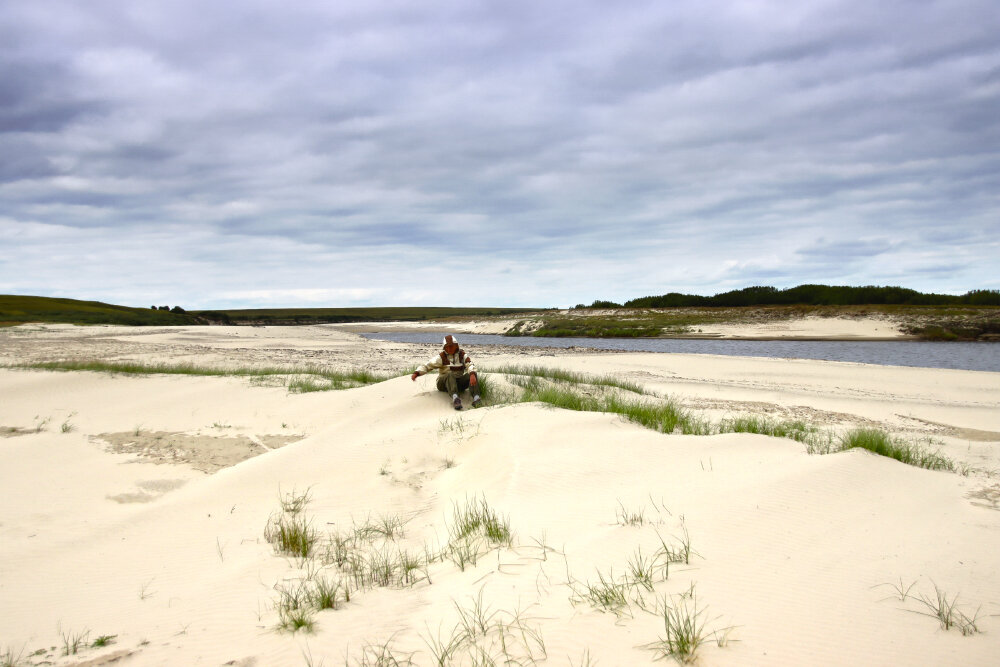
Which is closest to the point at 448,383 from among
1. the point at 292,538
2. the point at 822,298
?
the point at 292,538

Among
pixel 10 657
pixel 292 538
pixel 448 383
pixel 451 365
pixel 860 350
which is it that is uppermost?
pixel 451 365

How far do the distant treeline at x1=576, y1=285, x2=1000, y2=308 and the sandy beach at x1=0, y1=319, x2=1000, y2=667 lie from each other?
4123cm

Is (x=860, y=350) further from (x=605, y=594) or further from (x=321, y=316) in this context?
(x=321, y=316)

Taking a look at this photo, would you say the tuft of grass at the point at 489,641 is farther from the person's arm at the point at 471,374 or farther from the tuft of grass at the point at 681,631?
the person's arm at the point at 471,374

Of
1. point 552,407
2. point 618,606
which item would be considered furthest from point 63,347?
point 618,606

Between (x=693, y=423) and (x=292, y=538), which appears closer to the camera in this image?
(x=292, y=538)

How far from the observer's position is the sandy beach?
9.53ft

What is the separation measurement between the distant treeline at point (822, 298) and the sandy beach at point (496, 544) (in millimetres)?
41233

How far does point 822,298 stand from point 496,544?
5189 cm

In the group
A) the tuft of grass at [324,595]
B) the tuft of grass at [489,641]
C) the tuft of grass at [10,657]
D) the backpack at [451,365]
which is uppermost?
the backpack at [451,365]

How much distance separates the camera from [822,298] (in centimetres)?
4719

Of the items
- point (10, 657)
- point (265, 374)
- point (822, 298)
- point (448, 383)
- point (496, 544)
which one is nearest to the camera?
point (10, 657)

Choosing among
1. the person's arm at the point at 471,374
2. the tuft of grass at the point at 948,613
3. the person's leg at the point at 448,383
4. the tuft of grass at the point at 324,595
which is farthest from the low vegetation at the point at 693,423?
the tuft of grass at the point at 324,595

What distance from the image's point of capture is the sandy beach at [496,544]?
114 inches
